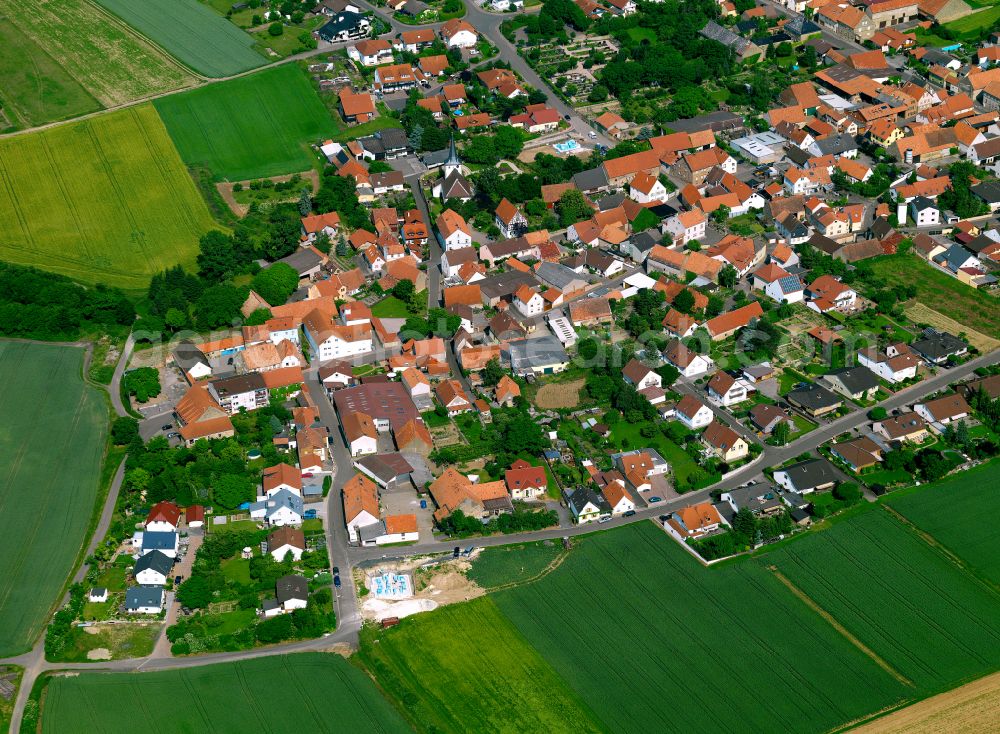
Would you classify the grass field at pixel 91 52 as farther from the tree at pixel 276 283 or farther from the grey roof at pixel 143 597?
the grey roof at pixel 143 597

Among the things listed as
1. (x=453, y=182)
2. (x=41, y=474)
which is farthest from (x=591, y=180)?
(x=41, y=474)

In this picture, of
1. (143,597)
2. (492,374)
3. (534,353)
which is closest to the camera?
(143,597)

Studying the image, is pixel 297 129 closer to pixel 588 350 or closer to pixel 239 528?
pixel 588 350

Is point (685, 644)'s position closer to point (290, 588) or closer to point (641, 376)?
point (290, 588)

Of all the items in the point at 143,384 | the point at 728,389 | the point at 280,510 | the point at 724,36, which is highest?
the point at 724,36

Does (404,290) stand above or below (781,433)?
above

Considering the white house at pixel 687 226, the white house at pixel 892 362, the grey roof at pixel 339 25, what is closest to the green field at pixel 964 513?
the white house at pixel 892 362
